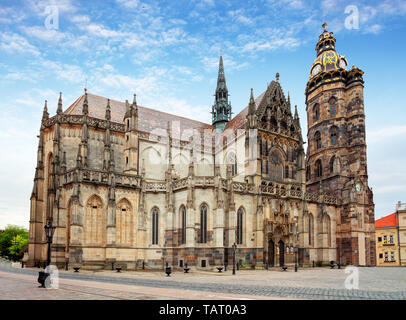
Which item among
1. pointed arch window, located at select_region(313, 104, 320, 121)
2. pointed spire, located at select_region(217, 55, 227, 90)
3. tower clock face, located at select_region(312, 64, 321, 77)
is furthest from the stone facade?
pointed spire, located at select_region(217, 55, 227, 90)

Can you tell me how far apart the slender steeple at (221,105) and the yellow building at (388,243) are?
122ft

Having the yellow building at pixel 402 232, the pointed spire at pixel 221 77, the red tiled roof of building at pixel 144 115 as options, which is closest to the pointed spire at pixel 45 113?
the red tiled roof of building at pixel 144 115

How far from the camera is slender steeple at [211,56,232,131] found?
6016 centimetres

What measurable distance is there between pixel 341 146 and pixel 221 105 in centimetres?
1973

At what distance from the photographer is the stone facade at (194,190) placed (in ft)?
121

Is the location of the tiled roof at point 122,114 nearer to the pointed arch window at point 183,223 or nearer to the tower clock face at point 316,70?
the pointed arch window at point 183,223

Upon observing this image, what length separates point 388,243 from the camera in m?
69.6

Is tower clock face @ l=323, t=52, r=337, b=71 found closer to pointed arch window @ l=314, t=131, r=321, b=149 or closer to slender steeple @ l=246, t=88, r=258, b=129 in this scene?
pointed arch window @ l=314, t=131, r=321, b=149

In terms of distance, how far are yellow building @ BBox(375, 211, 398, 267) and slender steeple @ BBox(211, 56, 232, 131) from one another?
3715 centimetres

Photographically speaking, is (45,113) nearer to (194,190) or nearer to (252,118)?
(194,190)

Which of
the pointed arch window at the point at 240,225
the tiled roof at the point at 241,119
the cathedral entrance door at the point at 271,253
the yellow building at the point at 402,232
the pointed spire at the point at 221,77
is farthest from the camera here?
the yellow building at the point at 402,232

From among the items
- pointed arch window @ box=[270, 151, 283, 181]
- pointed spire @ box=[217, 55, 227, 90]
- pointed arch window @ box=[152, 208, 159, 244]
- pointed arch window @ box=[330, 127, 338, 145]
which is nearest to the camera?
pointed arch window @ box=[152, 208, 159, 244]
